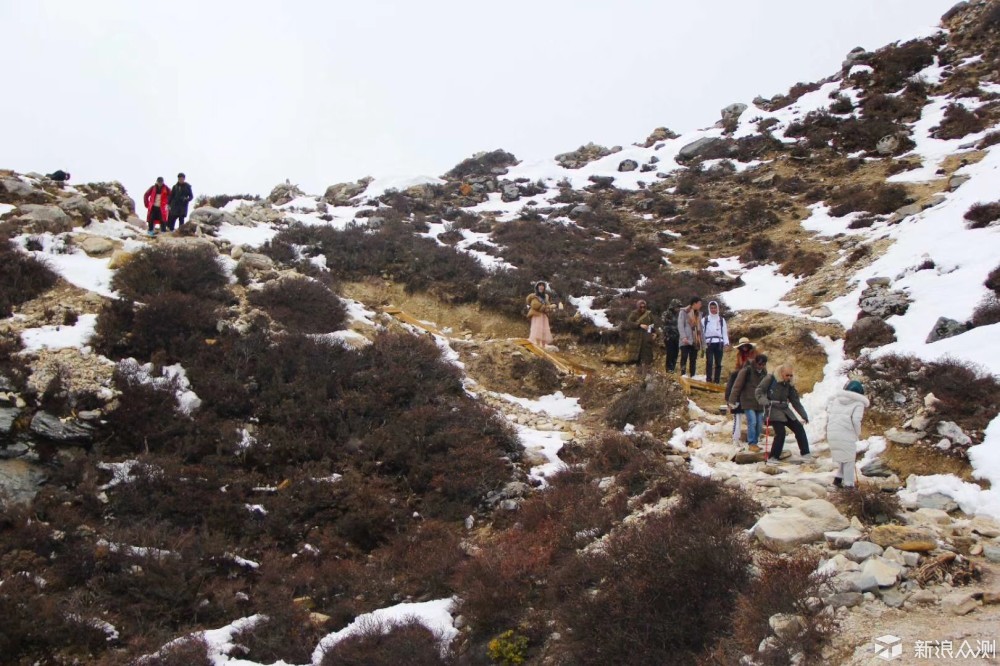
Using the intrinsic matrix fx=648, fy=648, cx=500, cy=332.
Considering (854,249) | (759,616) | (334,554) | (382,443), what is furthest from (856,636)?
(854,249)

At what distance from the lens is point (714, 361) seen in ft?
42.0

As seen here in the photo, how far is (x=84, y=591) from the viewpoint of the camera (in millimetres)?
6258

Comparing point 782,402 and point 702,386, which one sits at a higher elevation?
point 782,402

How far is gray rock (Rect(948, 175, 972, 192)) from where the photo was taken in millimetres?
18580

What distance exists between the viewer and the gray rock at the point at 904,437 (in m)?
8.19

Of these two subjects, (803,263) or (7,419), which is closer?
(7,419)

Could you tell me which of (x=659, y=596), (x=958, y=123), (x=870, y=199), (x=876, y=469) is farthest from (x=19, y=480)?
(x=958, y=123)

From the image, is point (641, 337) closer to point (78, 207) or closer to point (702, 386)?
point (702, 386)

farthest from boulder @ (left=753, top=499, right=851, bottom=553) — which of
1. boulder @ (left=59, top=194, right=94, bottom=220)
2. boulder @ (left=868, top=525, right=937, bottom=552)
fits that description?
boulder @ (left=59, top=194, right=94, bottom=220)

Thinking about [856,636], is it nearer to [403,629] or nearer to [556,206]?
[403,629]

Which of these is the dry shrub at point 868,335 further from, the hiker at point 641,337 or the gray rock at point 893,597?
the gray rock at point 893,597

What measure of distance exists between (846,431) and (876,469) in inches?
38.4

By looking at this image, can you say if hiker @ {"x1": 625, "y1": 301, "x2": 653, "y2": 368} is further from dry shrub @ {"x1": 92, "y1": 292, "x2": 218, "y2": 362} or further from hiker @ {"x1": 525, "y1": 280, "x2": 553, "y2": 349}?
dry shrub @ {"x1": 92, "y1": 292, "x2": 218, "y2": 362}

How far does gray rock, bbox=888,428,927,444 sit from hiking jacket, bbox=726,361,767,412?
1.64 m
